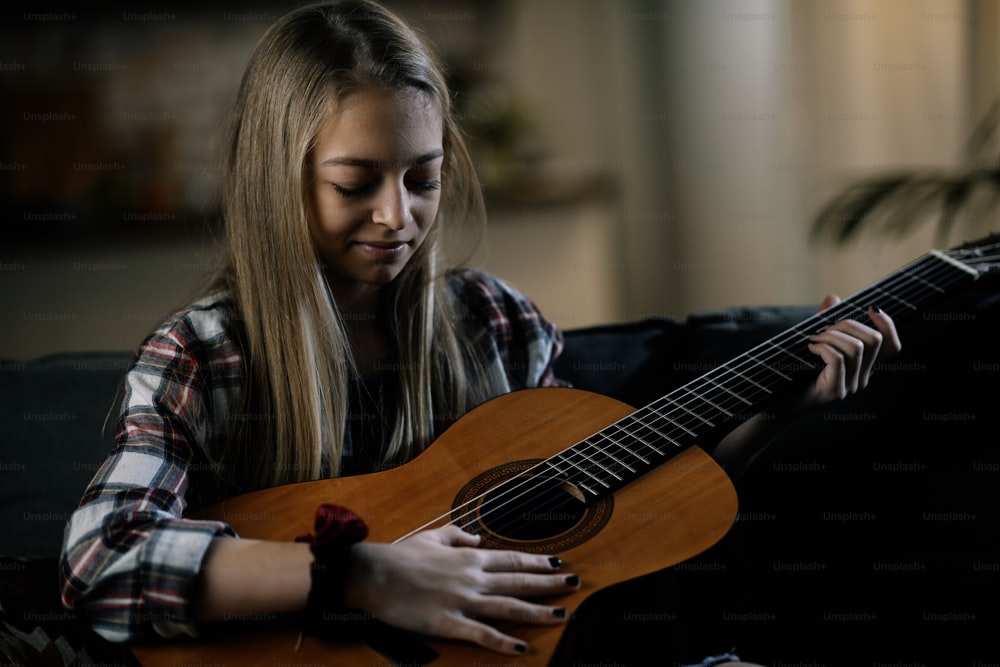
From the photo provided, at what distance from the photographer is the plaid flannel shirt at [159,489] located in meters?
0.82

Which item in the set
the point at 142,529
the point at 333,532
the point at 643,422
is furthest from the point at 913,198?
the point at 142,529

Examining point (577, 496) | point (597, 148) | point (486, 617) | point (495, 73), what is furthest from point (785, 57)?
Answer: point (486, 617)

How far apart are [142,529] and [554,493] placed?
1.46 ft

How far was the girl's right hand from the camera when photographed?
79cm

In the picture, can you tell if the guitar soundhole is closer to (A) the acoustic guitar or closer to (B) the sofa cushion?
(A) the acoustic guitar

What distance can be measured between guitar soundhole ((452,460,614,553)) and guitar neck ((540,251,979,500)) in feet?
0.06

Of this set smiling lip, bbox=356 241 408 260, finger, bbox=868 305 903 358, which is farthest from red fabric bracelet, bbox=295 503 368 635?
finger, bbox=868 305 903 358

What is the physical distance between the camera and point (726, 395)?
1.09m

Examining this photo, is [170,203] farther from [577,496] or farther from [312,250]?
[577,496]

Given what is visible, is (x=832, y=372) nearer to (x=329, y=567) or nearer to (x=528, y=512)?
(x=528, y=512)

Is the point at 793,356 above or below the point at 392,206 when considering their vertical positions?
below

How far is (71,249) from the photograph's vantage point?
2.73m

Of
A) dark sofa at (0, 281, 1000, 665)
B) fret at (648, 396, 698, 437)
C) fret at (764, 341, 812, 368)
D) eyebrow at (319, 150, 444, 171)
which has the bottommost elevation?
dark sofa at (0, 281, 1000, 665)

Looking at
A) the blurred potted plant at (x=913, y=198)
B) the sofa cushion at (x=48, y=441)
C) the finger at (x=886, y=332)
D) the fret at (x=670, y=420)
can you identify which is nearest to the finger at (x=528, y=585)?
the fret at (x=670, y=420)
